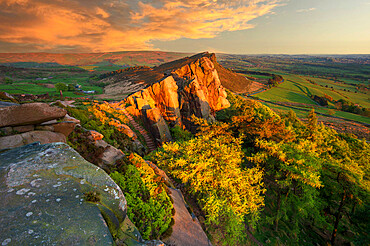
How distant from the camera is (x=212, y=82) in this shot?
53188 millimetres

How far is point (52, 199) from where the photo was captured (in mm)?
5797

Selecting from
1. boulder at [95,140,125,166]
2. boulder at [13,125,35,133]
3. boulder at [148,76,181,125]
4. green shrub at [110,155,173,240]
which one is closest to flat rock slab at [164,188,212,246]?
green shrub at [110,155,173,240]

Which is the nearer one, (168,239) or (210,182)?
(168,239)

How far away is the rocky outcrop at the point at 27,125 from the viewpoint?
9.81 meters

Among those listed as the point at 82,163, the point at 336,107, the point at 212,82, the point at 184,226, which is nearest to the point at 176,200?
the point at 184,226

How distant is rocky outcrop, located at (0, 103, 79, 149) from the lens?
9.81 m

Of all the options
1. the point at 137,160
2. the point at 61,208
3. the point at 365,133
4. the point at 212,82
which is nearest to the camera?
the point at 61,208

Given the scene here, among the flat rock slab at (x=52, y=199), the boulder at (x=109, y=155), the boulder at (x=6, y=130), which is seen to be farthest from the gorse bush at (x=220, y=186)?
the boulder at (x=6, y=130)

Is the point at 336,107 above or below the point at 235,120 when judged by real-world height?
below

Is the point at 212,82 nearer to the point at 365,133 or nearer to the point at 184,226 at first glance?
the point at 184,226

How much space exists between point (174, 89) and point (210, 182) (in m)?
30.6

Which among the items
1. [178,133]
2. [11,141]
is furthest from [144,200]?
[178,133]

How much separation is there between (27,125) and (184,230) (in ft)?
49.4

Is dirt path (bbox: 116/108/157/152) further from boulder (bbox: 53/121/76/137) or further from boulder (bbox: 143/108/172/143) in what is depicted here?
boulder (bbox: 53/121/76/137)
